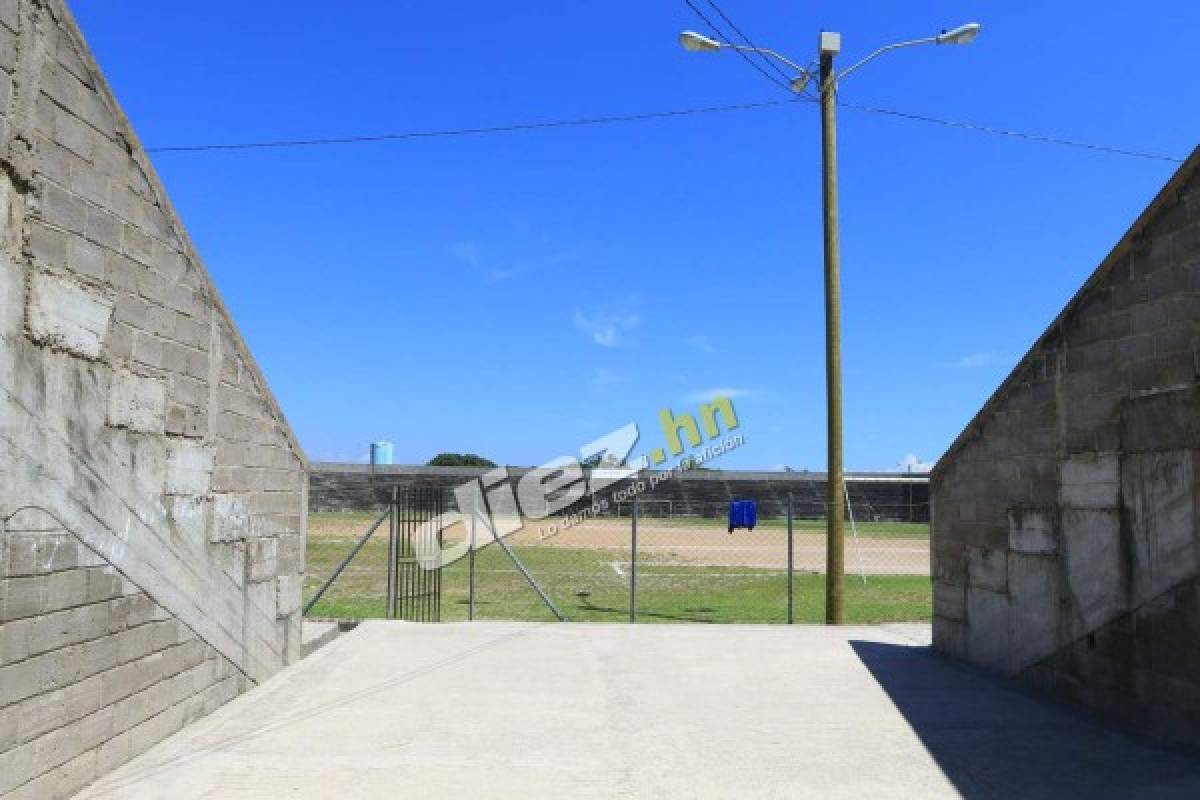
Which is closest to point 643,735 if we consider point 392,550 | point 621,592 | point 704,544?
point 392,550

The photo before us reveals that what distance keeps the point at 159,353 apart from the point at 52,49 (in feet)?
6.29

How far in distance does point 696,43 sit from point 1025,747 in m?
9.48

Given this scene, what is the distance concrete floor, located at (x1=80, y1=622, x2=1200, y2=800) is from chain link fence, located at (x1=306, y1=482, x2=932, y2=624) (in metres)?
3.67

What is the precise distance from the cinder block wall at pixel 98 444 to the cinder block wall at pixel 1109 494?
6505mm

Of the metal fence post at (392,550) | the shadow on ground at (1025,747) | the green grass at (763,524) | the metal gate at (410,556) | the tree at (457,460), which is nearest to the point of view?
the shadow on ground at (1025,747)

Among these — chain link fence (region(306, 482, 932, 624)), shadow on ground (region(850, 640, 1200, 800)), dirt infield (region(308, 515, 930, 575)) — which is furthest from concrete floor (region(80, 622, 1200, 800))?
dirt infield (region(308, 515, 930, 575))

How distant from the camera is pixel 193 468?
6.03 meters

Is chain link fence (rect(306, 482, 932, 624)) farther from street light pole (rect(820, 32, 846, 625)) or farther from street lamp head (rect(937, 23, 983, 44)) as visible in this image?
street lamp head (rect(937, 23, 983, 44))

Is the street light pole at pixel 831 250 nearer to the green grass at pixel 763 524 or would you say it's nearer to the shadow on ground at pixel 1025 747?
the shadow on ground at pixel 1025 747

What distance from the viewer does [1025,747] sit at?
5566mm

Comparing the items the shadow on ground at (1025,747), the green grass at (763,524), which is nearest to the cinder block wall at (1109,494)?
the shadow on ground at (1025,747)

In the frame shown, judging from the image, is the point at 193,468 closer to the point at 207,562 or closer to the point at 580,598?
the point at 207,562

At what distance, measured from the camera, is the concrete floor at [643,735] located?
4.79 m

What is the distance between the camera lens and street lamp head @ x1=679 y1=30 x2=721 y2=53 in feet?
38.1
